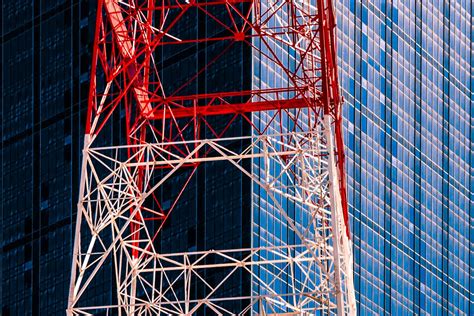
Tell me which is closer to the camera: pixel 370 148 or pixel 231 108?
pixel 231 108

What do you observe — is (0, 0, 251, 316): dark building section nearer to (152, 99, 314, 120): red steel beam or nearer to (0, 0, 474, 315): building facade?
(0, 0, 474, 315): building facade

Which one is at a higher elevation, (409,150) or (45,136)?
(45,136)

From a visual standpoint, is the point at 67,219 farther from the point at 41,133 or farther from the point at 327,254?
the point at 327,254

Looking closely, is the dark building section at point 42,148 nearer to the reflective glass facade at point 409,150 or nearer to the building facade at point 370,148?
the building facade at point 370,148

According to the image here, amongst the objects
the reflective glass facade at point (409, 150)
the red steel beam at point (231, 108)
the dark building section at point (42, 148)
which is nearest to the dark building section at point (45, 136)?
the dark building section at point (42, 148)

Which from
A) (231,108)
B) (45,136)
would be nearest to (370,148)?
(45,136)

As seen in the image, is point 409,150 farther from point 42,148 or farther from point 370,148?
point 42,148

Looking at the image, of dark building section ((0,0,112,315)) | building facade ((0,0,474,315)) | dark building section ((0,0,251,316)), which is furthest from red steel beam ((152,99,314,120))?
dark building section ((0,0,112,315))
